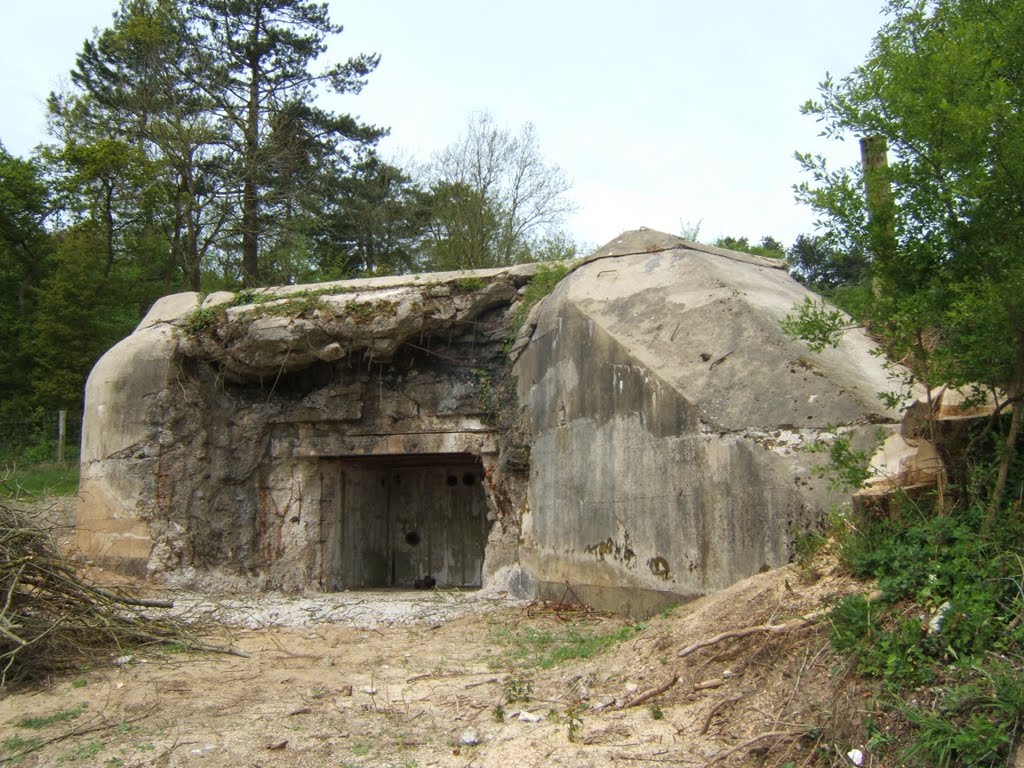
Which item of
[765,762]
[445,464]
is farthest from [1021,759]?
[445,464]

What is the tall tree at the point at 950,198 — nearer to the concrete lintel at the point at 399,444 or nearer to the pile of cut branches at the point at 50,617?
the pile of cut branches at the point at 50,617

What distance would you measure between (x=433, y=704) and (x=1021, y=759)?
264 cm

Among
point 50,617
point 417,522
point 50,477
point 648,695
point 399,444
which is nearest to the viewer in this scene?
point 648,695

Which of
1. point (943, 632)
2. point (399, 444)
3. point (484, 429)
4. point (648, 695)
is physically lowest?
point (648, 695)

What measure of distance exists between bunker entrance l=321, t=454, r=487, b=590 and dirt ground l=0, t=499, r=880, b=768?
4.31 metres

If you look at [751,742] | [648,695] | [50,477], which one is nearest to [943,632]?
[751,742]

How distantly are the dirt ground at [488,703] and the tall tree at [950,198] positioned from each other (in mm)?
1157

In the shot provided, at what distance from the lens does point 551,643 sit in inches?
234

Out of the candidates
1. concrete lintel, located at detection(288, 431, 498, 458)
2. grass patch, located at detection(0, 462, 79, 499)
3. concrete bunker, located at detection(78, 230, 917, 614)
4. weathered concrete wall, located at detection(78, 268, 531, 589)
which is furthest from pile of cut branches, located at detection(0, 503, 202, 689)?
grass patch, located at detection(0, 462, 79, 499)

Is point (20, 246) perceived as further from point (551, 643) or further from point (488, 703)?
point (488, 703)

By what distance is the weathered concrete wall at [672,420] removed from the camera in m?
5.58

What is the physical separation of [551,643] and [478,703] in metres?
1.51

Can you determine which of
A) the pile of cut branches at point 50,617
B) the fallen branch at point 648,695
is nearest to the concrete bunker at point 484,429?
the fallen branch at point 648,695

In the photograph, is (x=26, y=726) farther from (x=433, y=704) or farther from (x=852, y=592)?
(x=852, y=592)
